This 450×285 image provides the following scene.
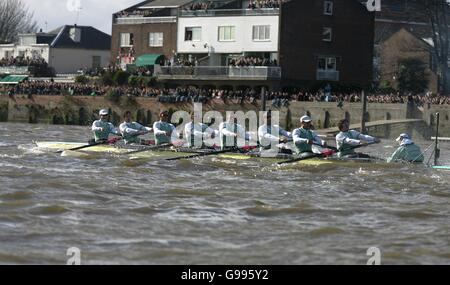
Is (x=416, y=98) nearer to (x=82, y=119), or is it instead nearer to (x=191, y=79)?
(x=191, y=79)

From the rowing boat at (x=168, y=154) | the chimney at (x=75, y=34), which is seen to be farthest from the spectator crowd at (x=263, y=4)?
the rowing boat at (x=168, y=154)

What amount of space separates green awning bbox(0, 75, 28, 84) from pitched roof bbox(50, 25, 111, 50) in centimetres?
1099

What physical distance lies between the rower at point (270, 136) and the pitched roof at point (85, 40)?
204 feet

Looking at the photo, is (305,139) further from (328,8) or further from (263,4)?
(328,8)

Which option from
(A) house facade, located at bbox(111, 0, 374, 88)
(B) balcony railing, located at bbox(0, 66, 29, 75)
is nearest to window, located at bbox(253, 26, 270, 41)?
(A) house facade, located at bbox(111, 0, 374, 88)

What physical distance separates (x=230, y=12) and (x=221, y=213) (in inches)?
1891

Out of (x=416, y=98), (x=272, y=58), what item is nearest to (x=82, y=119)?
(x=272, y=58)

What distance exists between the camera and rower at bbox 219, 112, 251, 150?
29812mm

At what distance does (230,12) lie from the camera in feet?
218

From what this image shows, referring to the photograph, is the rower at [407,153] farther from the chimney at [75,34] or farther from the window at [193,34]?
the chimney at [75,34]

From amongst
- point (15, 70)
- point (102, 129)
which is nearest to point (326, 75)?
point (15, 70)

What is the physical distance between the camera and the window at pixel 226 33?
66.2 m

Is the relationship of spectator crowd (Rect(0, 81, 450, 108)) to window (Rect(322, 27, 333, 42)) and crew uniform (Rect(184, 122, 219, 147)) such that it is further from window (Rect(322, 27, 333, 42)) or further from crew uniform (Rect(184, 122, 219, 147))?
crew uniform (Rect(184, 122, 219, 147))

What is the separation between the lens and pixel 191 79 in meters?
64.2
